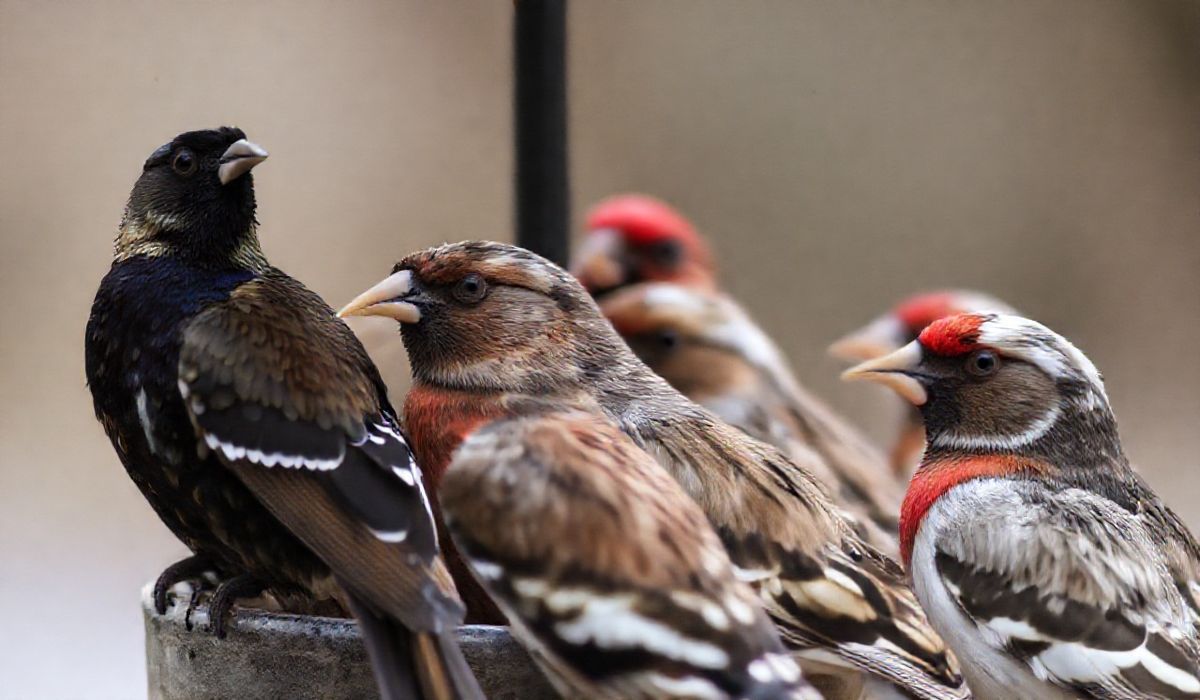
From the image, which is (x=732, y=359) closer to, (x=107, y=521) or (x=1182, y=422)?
(x=107, y=521)

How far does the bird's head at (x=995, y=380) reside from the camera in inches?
105

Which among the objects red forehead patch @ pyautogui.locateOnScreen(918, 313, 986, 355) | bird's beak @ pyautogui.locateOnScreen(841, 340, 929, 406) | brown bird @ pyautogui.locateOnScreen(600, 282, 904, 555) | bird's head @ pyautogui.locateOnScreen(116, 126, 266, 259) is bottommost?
brown bird @ pyautogui.locateOnScreen(600, 282, 904, 555)

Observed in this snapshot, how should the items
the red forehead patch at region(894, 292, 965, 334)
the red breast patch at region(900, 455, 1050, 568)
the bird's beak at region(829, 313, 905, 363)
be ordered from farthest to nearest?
1. the red forehead patch at region(894, 292, 965, 334)
2. the bird's beak at region(829, 313, 905, 363)
3. the red breast patch at region(900, 455, 1050, 568)

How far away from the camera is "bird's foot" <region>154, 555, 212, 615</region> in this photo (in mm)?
2309

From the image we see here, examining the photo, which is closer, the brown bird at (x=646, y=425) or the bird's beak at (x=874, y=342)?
the brown bird at (x=646, y=425)

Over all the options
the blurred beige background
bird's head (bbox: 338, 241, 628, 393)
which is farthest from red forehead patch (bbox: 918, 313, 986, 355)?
the blurred beige background

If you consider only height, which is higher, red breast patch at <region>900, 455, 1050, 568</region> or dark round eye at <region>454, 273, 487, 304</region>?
Result: dark round eye at <region>454, 273, 487, 304</region>

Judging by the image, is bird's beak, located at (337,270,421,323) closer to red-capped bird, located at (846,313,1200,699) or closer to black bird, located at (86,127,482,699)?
black bird, located at (86,127,482,699)

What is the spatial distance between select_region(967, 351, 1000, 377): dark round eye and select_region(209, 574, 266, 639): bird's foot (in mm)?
1256

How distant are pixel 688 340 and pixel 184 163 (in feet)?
7.02

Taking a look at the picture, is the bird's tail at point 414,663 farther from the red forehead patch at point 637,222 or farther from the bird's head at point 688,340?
the red forehead patch at point 637,222

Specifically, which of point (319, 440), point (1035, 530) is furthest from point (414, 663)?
point (1035, 530)

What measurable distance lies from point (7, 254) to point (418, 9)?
2.00m

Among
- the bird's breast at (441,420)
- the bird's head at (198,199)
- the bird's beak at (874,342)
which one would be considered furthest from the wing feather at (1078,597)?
the bird's beak at (874,342)
